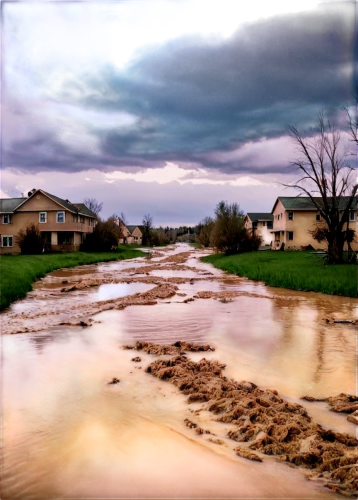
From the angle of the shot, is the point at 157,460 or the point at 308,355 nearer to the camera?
the point at 157,460

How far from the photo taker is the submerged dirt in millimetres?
3570

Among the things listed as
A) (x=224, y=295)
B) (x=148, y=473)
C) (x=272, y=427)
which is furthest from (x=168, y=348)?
(x=224, y=295)

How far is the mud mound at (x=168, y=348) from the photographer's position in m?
7.45

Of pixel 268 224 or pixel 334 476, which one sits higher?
pixel 268 224

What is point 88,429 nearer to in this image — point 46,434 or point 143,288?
point 46,434

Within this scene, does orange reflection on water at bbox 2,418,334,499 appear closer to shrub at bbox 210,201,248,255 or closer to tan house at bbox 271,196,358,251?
shrub at bbox 210,201,248,255

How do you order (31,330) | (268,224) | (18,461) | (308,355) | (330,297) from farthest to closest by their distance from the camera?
1. (268,224)
2. (330,297)
3. (31,330)
4. (308,355)
5. (18,461)

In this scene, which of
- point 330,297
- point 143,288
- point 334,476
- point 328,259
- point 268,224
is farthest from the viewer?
point 268,224

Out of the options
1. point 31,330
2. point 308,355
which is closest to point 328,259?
point 308,355

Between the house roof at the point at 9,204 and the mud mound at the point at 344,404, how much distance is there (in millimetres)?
39734

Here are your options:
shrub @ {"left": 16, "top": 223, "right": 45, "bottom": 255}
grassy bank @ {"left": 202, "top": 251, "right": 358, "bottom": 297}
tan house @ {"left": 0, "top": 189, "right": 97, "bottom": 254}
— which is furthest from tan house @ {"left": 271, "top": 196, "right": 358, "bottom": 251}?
shrub @ {"left": 16, "top": 223, "right": 45, "bottom": 255}

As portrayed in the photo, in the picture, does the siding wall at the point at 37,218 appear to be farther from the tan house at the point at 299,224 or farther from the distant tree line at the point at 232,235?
the tan house at the point at 299,224

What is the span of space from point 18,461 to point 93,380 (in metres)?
2.21

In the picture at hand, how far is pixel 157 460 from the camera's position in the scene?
3725 mm
